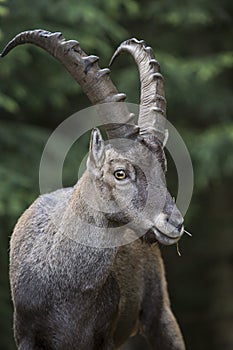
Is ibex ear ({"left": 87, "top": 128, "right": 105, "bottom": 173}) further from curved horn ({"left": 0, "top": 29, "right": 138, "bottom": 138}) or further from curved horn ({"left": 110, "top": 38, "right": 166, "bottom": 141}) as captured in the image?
curved horn ({"left": 110, "top": 38, "right": 166, "bottom": 141})

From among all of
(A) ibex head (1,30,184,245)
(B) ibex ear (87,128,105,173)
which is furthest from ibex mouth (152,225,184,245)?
(B) ibex ear (87,128,105,173)

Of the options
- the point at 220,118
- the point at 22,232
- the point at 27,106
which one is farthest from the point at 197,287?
the point at 22,232

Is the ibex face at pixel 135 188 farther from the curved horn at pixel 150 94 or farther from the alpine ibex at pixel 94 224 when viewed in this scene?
the curved horn at pixel 150 94

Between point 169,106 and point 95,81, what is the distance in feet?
25.8

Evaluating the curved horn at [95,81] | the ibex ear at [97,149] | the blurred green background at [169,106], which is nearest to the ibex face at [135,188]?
the ibex ear at [97,149]

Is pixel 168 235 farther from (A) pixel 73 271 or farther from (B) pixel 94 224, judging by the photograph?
(A) pixel 73 271

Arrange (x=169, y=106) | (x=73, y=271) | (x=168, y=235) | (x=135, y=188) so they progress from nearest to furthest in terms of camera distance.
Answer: (x=168, y=235) < (x=135, y=188) < (x=73, y=271) < (x=169, y=106)

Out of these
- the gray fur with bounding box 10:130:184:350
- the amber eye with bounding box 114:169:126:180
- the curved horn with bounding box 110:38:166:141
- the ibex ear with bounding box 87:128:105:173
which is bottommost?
the gray fur with bounding box 10:130:184:350

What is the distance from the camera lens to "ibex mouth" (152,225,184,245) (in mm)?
6039

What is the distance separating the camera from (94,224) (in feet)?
21.5

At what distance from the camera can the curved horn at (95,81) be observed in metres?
6.46

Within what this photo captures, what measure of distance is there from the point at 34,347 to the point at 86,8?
6.18 m

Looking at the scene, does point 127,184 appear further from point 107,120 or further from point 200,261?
point 200,261

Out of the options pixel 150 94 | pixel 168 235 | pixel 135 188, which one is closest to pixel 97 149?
pixel 135 188
